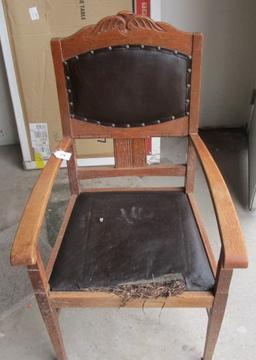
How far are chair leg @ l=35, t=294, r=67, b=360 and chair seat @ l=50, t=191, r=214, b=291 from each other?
0.04 m

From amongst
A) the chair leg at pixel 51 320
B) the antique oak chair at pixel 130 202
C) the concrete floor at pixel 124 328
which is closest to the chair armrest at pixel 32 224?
the antique oak chair at pixel 130 202

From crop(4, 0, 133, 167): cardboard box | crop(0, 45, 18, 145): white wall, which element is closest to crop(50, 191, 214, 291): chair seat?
crop(4, 0, 133, 167): cardboard box

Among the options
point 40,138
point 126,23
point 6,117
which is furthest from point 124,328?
point 6,117

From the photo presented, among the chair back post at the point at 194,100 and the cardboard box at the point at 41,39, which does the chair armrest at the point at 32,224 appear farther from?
the cardboard box at the point at 41,39

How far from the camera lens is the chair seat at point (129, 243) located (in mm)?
857

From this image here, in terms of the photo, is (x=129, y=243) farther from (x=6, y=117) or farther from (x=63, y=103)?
(x=6, y=117)

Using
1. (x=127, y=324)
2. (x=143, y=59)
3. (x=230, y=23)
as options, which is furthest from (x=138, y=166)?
(x=230, y=23)

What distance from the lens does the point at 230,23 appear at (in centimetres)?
206

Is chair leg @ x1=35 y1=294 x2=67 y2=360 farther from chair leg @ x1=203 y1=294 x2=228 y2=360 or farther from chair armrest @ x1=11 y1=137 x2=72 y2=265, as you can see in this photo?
Result: chair leg @ x1=203 y1=294 x2=228 y2=360

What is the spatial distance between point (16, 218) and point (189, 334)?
3.34 feet

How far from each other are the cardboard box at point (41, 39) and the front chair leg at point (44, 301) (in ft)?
4.09

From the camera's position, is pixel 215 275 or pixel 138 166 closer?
pixel 215 275

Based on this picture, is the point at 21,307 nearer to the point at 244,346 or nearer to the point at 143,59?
the point at 244,346

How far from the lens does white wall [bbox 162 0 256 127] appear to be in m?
2.04
